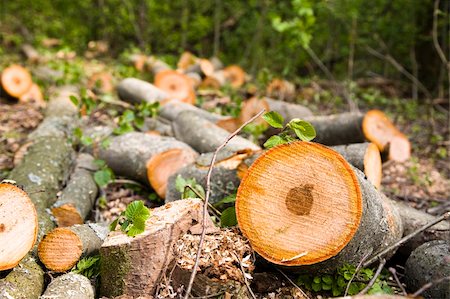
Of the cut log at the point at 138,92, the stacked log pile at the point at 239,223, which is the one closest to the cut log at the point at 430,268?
the stacked log pile at the point at 239,223

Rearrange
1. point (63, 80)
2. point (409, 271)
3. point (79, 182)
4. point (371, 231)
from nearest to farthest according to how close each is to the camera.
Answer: point (371, 231) < point (409, 271) < point (79, 182) < point (63, 80)

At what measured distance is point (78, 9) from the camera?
13.4 metres

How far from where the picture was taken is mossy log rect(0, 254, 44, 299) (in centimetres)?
238

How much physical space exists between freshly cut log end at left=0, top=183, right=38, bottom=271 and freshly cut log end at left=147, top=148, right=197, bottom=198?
4.94 feet

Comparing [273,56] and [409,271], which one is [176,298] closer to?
[409,271]

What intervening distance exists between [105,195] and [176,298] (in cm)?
200

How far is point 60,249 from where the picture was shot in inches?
108

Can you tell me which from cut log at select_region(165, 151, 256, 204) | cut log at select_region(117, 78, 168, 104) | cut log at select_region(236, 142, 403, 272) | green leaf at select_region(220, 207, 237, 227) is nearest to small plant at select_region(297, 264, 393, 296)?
cut log at select_region(236, 142, 403, 272)

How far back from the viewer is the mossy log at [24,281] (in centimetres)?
238

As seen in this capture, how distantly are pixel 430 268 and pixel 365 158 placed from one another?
3.68 ft

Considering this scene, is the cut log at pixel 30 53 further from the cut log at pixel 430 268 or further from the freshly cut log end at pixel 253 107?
the cut log at pixel 430 268

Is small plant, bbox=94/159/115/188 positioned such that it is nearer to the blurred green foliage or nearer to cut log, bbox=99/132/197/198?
cut log, bbox=99/132/197/198

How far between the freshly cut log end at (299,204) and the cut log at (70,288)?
0.95m

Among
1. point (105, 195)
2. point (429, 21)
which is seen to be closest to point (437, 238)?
point (105, 195)
